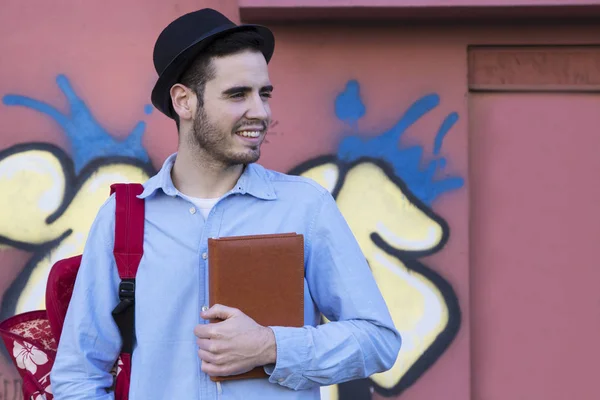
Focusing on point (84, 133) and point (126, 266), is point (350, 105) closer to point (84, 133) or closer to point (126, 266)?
point (84, 133)

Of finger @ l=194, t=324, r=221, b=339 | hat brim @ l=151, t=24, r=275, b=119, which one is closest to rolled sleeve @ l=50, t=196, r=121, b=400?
finger @ l=194, t=324, r=221, b=339

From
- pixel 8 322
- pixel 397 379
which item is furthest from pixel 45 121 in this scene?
pixel 397 379

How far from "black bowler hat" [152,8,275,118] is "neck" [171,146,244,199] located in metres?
0.23

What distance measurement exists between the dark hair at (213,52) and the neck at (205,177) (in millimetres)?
159

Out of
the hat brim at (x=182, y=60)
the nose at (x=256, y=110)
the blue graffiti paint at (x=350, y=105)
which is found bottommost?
the nose at (x=256, y=110)

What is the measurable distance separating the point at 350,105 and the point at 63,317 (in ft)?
6.47

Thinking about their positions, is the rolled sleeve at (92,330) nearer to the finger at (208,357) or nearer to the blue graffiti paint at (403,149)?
the finger at (208,357)

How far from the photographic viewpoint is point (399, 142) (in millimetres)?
3953

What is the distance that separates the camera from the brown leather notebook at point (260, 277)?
2.07m

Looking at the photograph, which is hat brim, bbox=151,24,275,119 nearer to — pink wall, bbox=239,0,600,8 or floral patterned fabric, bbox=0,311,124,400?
floral patterned fabric, bbox=0,311,124,400

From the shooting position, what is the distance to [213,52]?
2324mm

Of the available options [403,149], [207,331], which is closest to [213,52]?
[207,331]

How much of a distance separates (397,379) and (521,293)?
724mm

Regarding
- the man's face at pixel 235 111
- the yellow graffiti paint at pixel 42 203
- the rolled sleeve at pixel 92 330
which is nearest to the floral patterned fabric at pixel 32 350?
the rolled sleeve at pixel 92 330
